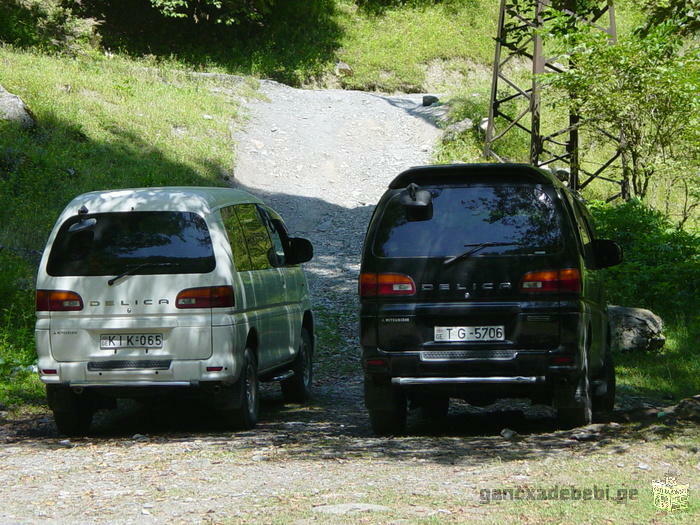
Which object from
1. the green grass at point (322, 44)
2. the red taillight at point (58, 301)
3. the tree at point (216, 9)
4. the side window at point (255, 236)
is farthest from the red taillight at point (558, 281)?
the tree at point (216, 9)

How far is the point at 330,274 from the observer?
17.8 metres

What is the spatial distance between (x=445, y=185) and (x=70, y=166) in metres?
13.0

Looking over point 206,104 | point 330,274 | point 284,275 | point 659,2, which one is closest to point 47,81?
point 206,104

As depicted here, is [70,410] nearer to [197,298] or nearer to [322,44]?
[197,298]

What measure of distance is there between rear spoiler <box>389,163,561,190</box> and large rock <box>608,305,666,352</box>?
544 centimetres

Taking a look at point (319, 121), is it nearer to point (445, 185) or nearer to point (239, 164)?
point (239, 164)

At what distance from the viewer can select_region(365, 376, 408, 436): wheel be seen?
26.1 ft

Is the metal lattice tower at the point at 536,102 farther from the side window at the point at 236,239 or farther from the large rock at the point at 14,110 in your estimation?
the large rock at the point at 14,110

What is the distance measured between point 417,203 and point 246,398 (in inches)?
95.6

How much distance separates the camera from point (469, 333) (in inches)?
298

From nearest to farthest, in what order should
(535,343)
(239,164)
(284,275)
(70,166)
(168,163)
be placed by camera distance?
1. (535,343)
2. (284,275)
3. (70,166)
4. (168,163)
5. (239,164)

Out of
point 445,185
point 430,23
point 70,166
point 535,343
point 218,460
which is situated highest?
point 430,23

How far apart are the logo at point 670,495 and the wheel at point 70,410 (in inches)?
195

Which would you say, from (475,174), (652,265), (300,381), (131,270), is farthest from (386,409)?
(652,265)
